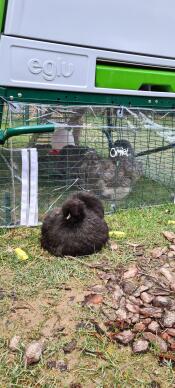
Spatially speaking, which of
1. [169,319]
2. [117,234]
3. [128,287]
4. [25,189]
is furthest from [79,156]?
[169,319]

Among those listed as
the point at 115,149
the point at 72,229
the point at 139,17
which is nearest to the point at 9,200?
the point at 72,229

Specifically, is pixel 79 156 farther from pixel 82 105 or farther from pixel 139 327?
pixel 139 327

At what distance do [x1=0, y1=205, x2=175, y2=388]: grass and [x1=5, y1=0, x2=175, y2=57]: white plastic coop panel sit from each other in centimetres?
121

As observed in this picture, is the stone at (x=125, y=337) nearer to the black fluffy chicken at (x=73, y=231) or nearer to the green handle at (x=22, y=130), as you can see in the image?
the black fluffy chicken at (x=73, y=231)

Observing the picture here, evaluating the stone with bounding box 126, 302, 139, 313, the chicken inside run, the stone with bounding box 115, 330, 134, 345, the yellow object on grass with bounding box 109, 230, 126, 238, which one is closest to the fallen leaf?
the chicken inside run

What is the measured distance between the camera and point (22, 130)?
7.76 feet

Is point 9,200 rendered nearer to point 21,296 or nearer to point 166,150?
point 21,296

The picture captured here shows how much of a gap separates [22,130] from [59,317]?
3.50 ft

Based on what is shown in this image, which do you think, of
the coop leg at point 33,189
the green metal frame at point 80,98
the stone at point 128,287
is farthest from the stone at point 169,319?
the green metal frame at point 80,98

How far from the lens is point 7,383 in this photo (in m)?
1.42

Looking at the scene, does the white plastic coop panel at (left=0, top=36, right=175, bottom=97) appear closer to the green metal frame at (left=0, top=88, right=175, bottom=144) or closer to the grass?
the green metal frame at (left=0, top=88, right=175, bottom=144)

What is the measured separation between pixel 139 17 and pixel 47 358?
2.34 metres

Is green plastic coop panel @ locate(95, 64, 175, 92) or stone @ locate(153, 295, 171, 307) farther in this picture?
green plastic coop panel @ locate(95, 64, 175, 92)

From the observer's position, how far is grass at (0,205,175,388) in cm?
146
